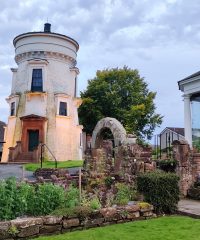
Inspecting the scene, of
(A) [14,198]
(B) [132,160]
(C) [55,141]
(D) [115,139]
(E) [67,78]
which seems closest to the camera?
(A) [14,198]

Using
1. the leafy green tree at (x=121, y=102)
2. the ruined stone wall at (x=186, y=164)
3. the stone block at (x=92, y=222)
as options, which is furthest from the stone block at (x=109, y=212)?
the leafy green tree at (x=121, y=102)

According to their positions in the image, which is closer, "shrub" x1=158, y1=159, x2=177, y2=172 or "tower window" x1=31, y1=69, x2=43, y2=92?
"shrub" x1=158, y1=159, x2=177, y2=172

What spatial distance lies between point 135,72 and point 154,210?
32.6 meters

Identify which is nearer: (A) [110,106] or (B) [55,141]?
(B) [55,141]

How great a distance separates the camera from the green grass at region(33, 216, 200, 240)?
782 centimetres

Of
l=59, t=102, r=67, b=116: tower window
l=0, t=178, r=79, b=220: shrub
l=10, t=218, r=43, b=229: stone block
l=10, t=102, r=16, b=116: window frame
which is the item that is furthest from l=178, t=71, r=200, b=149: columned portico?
l=10, t=102, r=16, b=116: window frame

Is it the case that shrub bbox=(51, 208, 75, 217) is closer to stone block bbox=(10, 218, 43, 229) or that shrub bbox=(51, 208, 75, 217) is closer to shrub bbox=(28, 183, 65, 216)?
shrub bbox=(28, 183, 65, 216)

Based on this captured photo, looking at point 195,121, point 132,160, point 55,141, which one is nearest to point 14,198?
point 132,160

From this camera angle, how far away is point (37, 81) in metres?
34.1

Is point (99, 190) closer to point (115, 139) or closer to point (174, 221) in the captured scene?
point (115, 139)

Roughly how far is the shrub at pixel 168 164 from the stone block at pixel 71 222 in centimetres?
664

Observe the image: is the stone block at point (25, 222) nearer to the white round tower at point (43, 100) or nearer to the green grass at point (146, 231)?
the green grass at point (146, 231)

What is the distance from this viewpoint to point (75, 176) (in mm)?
17047

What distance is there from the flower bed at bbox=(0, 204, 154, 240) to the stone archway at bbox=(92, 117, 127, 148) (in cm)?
389
